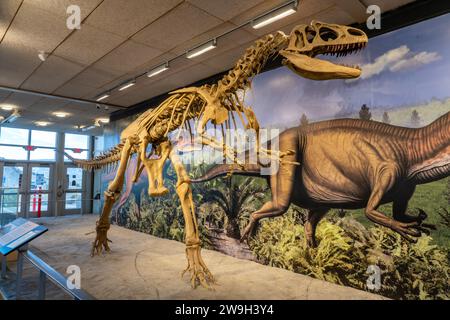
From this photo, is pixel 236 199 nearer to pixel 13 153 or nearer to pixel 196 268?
pixel 196 268

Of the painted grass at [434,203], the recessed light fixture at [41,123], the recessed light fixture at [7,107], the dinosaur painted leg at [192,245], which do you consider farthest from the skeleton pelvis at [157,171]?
the recessed light fixture at [41,123]

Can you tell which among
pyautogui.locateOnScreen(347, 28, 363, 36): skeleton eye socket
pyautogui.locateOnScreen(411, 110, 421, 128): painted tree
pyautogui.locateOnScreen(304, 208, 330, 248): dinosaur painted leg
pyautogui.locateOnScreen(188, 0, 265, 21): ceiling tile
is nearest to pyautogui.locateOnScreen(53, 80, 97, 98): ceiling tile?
pyautogui.locateOnScreen(188, 0, 265, 21): ceiling tile

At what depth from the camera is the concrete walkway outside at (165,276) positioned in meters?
3.27

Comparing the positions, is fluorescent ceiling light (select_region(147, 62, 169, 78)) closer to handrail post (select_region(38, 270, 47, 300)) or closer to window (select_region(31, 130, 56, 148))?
handrail post (select_region(38, 270, 47, 300))

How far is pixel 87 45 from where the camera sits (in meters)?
4.30

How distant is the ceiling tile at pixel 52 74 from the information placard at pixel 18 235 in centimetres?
287

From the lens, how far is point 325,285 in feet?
12.0

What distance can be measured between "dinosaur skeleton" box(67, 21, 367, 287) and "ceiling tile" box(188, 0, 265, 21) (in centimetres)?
66

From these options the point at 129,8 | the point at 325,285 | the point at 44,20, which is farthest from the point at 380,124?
the point at 44,20

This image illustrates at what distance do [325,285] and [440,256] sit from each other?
1.31 metres

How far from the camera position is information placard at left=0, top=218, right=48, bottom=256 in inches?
108

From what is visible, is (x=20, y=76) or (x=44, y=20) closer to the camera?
(x=44, y=20)

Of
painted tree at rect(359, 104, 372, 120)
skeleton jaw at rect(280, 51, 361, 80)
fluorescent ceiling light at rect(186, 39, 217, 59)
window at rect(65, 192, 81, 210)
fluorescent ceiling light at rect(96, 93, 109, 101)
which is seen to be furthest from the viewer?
window at rect(65, 192, 81, 210)
